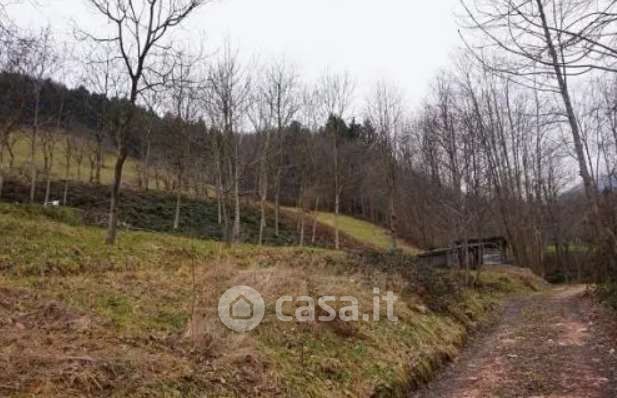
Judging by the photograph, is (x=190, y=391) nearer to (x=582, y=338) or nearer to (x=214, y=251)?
(x=582, y=338)

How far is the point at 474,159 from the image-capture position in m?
17.7

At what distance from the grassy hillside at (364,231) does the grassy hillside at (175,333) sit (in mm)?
24572

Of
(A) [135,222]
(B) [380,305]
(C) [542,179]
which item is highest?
(C) [542,179]

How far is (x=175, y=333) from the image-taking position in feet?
18.6

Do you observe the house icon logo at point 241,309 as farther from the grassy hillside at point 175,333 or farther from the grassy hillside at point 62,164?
the grassy hillside at point 62,164

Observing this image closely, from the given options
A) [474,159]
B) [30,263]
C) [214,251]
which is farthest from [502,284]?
[30,263]

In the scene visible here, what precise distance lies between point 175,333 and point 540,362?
18.9ft

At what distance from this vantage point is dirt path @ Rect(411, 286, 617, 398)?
20.1 ft

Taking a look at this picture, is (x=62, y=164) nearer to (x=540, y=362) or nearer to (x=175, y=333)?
(x=175, y=333)

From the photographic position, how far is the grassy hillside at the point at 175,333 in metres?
4.19

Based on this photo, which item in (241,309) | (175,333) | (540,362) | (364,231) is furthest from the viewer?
(364,231)

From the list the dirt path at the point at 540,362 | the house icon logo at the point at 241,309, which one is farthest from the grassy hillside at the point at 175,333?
the dirt path at the point at 540,362

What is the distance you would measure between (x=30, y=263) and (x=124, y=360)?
493 centimetres

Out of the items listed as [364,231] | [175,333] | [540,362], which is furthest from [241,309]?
[364,231]
